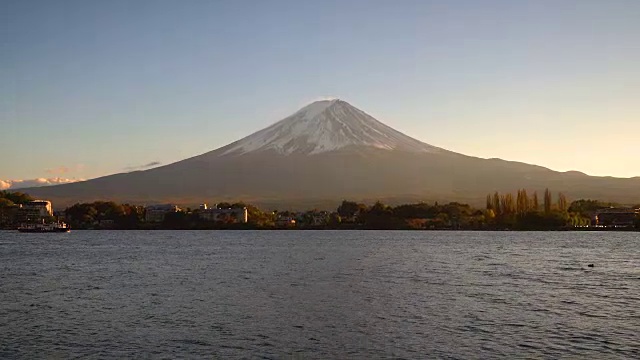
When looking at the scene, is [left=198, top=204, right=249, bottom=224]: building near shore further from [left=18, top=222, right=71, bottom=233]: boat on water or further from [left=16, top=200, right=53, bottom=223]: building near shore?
[left=18, top=222, right=71, bottom=233]: boat on water

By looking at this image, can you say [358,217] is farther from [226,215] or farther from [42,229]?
[42,229]

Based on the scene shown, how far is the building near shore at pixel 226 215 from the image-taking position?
6501 inches

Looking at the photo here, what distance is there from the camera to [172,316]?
24.0 meters

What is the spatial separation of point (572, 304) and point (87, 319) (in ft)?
58.1

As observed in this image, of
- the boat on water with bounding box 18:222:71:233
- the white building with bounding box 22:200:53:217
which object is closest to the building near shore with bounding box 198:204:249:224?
the white building with bounding box 22:200:53:217

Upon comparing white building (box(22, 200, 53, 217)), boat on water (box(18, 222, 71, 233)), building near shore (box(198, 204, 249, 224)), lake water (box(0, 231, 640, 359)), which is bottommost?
lake water (box(0, 231, 640, 359))

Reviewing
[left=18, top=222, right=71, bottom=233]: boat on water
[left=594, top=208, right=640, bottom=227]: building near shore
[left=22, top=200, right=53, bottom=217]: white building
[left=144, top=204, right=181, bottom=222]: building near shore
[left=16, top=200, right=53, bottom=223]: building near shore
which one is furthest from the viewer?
[left=144, top=204, right=181, bottom=222]: building near shore

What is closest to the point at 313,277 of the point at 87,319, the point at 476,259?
the point at 87,319

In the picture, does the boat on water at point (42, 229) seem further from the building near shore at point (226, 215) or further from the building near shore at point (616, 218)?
the building near shore at point (616, 218)

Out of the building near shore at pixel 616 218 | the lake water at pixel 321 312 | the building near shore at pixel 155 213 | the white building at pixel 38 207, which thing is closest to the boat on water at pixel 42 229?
the white building at pixel 38 207

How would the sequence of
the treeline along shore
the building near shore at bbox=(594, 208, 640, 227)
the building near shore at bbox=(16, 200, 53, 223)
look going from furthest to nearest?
the building near shore at bbox=(16, 200, 53, 223) < the treeline along shore < the building near shore at bbox=(594, 208, 640, 227)

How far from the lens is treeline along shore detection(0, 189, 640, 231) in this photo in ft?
453

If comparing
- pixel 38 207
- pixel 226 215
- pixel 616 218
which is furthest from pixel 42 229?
pixel 616 218

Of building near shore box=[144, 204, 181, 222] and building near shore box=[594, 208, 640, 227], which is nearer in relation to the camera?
building near shore box=[594, 208, 640, 227]
